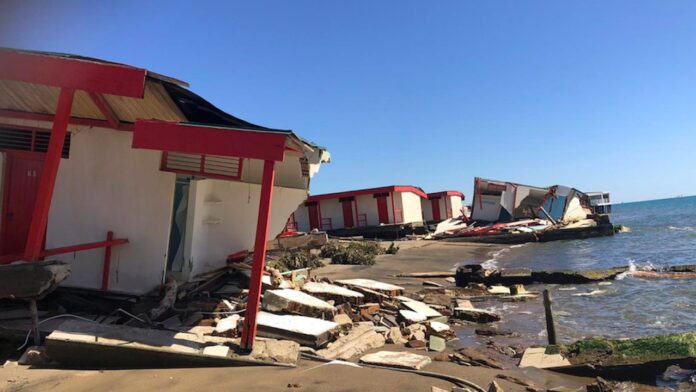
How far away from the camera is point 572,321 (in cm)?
1083

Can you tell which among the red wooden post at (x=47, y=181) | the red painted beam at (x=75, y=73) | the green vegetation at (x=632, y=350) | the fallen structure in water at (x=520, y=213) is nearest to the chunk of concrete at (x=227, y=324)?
the red wooden post at (x=47, y=181)

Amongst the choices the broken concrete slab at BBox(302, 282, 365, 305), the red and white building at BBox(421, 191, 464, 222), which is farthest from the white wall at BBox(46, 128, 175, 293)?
the red and white building at BBox(421, 191, 464, 222)

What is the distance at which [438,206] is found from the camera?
45.5 m

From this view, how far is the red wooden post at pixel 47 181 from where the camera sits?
5836mm

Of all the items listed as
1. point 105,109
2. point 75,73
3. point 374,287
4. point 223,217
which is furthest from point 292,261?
point 75,73

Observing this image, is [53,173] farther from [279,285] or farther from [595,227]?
[595,227]

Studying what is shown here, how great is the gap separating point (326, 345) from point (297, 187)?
479 cm

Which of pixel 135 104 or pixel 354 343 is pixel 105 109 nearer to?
pixel 135 104

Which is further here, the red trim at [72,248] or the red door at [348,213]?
the red door at [348,213]

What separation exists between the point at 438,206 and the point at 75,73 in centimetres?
4166

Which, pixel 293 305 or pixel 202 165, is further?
pixel 202 165

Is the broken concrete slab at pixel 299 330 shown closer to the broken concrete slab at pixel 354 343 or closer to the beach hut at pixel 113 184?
the broken concrete slab at pixel 354 343

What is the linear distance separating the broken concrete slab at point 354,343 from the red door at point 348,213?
29737 millimetres

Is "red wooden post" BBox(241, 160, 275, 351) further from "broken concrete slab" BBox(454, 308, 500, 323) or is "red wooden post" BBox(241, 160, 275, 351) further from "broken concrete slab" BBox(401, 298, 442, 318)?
"broken concrete slab" BBox(454, 308, 500, 323)
